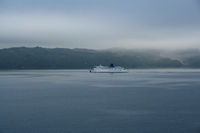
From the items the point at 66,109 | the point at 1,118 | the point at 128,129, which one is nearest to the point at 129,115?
the point at 128,129

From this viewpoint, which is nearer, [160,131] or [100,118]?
[160,131]

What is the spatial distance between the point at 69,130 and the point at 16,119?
11.9 ft

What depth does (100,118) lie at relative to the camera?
14711 mm

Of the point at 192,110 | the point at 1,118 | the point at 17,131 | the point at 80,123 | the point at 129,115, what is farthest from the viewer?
the point at 192,110

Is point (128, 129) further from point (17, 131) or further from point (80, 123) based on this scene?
point (17, 131)

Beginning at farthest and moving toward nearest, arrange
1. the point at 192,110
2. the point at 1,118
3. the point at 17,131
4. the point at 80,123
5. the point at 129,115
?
1. the point at 192,110
2. the point at 129,115
3. the point at 1,118
4. the point at 80,123
5. the point at 17,131

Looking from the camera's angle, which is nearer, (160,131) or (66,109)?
(160,131)

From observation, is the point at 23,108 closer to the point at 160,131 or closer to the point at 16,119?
the point at 16,119

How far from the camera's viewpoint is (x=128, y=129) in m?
12.5

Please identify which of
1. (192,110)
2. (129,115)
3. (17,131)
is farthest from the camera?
(192,110)

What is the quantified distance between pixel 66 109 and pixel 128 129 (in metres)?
5.92

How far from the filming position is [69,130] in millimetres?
12297

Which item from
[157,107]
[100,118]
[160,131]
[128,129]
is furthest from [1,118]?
[157,107]

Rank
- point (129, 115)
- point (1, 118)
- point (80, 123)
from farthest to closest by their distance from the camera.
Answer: point (129, 115)
point (1, 118)
point (80, 123)
